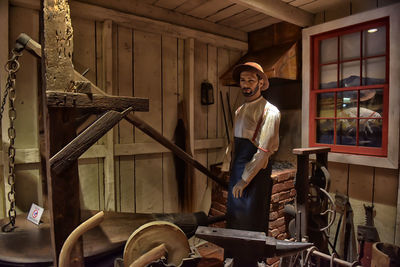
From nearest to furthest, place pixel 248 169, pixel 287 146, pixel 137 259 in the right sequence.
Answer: pixel 137 259 → pixel 248 169 → pixel 287 146

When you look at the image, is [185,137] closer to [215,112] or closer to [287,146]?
[215,112]

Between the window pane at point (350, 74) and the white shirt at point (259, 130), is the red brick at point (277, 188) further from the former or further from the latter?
the window pane at point (350, 74)

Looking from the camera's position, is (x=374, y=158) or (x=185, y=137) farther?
(x=185, y=137)

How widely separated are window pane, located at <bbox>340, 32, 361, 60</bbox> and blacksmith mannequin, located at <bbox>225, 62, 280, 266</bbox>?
4.43 feet

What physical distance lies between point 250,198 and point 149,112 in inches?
63.0

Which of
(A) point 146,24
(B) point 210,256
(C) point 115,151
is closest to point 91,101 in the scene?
(C) point 115,151

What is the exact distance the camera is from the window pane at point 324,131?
3068mm

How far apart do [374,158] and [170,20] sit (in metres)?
2.70

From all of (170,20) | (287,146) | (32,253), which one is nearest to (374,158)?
(287,146)

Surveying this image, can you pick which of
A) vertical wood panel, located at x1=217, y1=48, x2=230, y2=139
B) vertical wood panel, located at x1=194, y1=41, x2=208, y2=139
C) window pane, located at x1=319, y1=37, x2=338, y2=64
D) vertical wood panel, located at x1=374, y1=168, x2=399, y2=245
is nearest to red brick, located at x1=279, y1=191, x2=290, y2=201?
vertical wood panel, located at x1=374, y1=168, x2=399, y2=245

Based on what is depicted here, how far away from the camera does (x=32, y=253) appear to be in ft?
5.39

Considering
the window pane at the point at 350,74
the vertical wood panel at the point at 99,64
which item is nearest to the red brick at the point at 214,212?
the vertical wood panel at the point at 99,64

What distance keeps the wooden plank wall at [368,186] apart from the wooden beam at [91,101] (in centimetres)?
253

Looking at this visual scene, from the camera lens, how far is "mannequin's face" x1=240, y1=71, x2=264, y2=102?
7.20 feet
